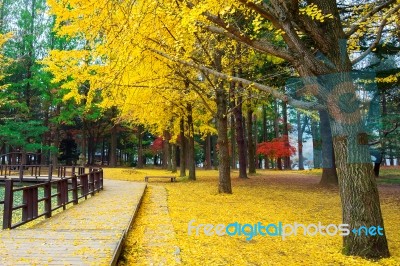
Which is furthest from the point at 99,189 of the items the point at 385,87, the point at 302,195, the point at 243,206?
the point at 385,87

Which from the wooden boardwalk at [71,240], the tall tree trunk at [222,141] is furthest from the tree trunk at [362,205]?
the tall tree trunk at [222,141]

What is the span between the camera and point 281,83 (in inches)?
553

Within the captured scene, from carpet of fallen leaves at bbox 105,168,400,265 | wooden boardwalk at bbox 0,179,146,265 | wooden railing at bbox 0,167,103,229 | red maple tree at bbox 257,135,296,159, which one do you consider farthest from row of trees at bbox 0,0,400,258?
red maple tree at bbox 257,135,296,159

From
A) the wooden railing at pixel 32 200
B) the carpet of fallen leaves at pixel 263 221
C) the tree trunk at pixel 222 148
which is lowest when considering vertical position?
the carpet of fallen leaves at pixel 263 221

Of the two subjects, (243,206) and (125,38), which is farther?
(243,206)

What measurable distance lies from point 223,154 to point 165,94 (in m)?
4.71

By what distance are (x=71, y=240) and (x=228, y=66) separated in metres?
10.00

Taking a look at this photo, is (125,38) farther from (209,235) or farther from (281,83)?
(281,83)

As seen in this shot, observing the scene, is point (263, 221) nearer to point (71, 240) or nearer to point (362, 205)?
point (362, 205)

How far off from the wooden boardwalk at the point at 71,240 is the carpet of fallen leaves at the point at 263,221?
39 centimetres

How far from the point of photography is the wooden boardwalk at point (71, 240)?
4398 mm

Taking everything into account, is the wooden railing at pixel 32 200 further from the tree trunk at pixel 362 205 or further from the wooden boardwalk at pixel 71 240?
the tree trunk at pixel 362 205

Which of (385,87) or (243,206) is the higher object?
(385,87)

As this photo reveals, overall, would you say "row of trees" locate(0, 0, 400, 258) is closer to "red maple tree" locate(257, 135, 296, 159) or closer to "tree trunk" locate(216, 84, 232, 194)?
"tree trunk" locate(216, 84, 232, 194)
